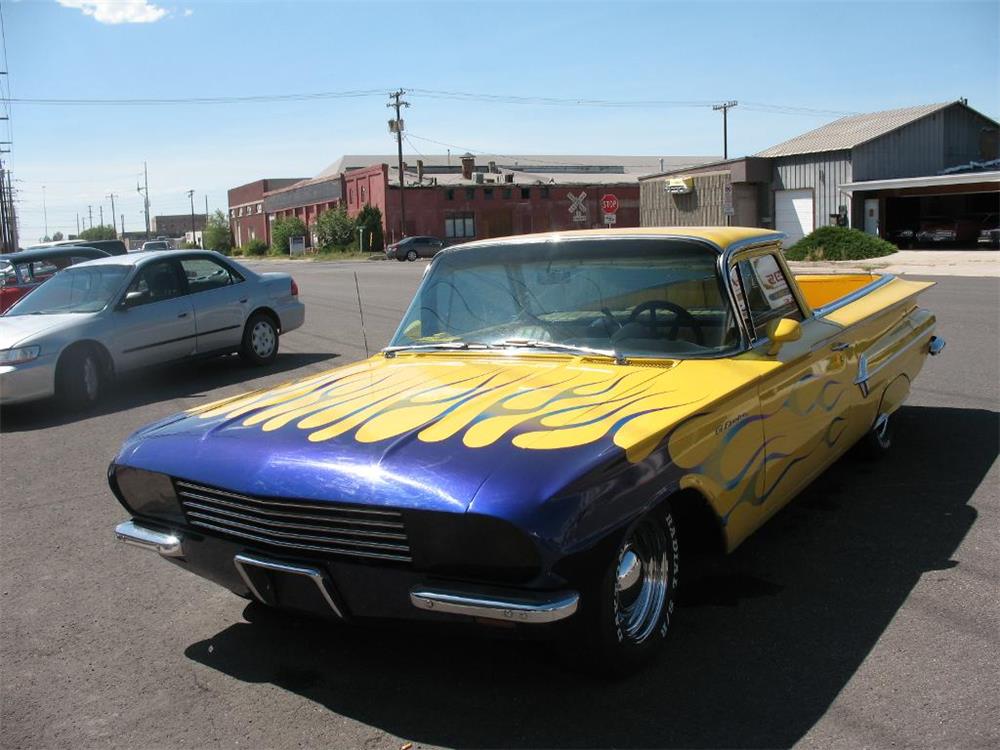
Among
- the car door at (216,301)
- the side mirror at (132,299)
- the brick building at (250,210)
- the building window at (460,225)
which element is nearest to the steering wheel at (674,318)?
the side mirror at (132,299)

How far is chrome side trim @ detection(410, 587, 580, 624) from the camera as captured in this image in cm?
275

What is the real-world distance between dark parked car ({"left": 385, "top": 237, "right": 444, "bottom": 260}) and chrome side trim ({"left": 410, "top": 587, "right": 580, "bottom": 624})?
164 feet

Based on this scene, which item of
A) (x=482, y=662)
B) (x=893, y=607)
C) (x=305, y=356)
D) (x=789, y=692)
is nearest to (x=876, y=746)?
(x=789, y=692)

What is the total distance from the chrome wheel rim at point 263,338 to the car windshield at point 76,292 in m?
1.69

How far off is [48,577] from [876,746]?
148 inches

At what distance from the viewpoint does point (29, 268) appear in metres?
14.8

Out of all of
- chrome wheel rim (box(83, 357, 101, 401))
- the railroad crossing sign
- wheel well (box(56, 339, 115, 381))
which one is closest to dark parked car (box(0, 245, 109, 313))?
wheel well (box(56, 339, 115, 381))

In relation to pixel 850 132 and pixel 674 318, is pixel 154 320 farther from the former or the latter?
pixel 850 132

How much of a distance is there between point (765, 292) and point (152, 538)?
299cm

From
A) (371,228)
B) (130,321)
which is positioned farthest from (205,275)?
(371,228)

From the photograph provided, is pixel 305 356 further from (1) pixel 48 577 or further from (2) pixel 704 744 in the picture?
(2) pixel 704 744

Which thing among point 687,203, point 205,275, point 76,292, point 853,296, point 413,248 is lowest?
point 853,296

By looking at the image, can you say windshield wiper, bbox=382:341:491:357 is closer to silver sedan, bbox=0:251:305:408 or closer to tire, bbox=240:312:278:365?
silver sedan, bbox=0:251:305:408

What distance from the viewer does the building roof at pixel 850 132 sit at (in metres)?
37.2
